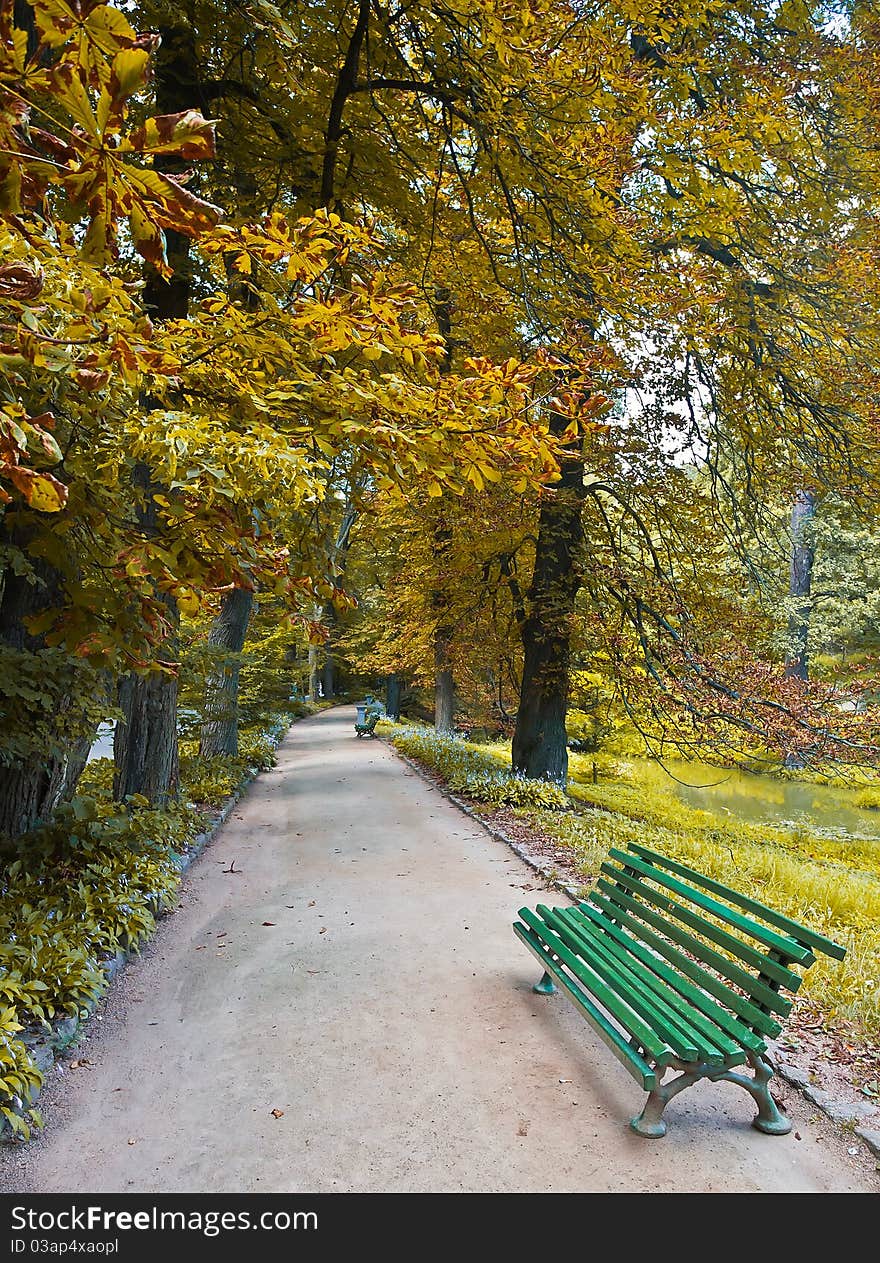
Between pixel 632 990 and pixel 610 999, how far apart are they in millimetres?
108

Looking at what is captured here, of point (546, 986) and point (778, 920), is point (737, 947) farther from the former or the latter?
point (546, 986)

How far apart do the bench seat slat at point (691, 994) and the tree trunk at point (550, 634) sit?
5498 mm

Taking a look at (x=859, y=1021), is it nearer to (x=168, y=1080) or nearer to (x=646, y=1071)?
(x=646, y=1071)

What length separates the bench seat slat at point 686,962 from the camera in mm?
2719

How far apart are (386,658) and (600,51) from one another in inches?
596

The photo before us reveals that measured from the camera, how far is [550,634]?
9578mm

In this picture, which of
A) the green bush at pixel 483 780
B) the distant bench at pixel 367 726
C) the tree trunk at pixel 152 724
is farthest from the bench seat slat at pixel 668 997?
the distant bench at pixel 367 726

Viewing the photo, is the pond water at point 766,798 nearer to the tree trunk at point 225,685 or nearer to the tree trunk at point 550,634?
the tree trunk at point 550,634

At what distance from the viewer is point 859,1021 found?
144 inches

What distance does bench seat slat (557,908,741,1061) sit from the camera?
104 inches

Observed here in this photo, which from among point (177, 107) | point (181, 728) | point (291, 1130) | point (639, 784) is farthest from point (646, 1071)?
point (639, 784)

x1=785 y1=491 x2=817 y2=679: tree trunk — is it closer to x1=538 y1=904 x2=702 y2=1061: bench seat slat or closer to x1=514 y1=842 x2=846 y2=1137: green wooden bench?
x1=538 y1=904 x2=702 y2=1061: bench seat slat

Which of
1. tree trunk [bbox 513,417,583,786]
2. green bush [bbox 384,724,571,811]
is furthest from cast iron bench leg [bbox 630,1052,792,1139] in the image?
tree trunk [bbox 513,417,583,786]

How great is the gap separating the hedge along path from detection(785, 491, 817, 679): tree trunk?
16.1m
